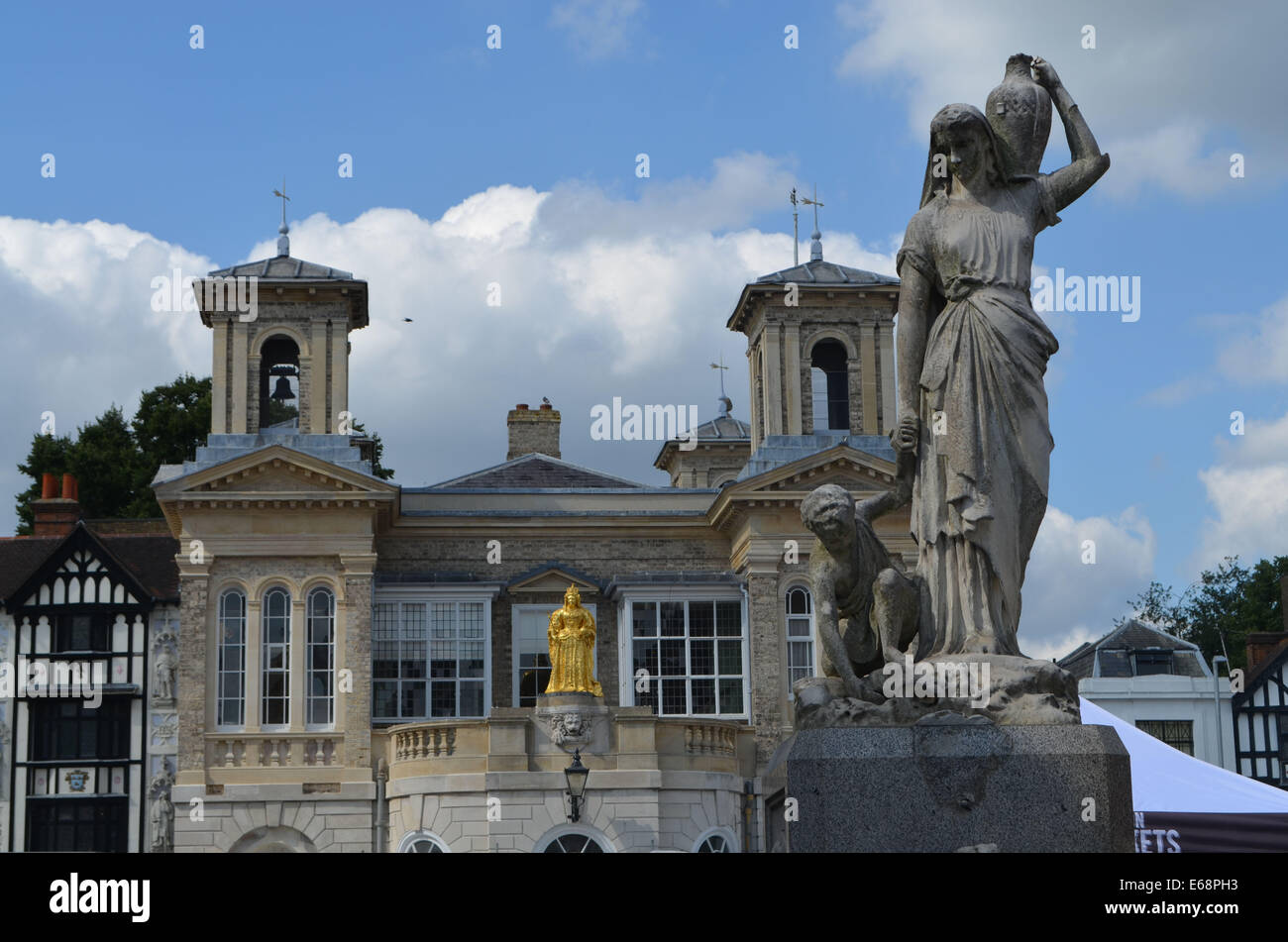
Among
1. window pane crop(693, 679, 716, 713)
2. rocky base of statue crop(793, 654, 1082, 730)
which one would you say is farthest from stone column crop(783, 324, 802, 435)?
rocky base of statue crop(793, 654, 1082, 730)

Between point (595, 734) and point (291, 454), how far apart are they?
9.55m

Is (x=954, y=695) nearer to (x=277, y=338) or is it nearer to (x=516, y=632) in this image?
(x=516, y=632)

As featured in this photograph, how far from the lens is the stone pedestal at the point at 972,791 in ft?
20.4

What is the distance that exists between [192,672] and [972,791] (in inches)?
1383

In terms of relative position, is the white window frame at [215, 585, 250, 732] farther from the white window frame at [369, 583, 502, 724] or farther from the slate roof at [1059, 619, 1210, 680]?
the slate roof at [1059, 619, 1210, 680]

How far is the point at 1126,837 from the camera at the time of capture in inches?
246

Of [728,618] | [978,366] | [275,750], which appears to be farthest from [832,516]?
[728,618]

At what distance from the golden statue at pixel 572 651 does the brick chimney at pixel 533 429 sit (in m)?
16.2

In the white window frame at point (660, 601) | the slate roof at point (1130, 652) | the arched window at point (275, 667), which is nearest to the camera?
the arched window at point (275, 667)

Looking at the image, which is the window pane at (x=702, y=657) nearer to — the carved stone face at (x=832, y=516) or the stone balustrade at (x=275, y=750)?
the stone balustrade at (x=275, y=750)

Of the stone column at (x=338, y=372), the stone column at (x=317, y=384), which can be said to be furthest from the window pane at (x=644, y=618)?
the stone column at (x=317, y=384)

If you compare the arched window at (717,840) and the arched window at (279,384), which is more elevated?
the arched window at (279,384)

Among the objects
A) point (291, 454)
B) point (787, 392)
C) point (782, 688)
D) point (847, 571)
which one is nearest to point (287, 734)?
point (291, 454)
